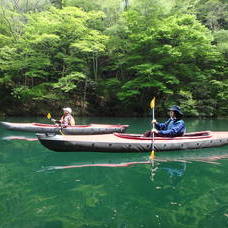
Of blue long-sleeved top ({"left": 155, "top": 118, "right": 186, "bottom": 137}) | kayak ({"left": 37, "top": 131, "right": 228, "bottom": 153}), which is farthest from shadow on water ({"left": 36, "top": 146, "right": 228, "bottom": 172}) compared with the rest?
blue long-sleeved top ({"left": 155, "top": 118, "right": 186, "bottom": 137})

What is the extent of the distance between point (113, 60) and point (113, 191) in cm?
2022

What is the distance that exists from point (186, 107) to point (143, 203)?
57.8ft

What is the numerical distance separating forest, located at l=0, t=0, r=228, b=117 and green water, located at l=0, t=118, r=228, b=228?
13347 millimetres

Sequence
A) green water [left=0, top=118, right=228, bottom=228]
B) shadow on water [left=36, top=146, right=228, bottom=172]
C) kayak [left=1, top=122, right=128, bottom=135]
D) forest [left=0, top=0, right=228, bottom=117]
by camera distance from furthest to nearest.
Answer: forest [left=0, top=0, right=228, bottom=117] < kayak [left=1, top=122, right=128, bottom=135] < shadow on water [left=36, top=146, right=228, bottom=172] < green water [left=0, top=118, right=228, bottom=228]

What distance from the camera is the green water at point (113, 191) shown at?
11.2 feet

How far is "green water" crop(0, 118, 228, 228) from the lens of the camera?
3.42m

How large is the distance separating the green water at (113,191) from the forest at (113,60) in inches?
525

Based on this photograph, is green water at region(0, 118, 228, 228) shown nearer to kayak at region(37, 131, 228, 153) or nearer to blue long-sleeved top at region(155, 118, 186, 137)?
kayak at region(37, 131, 228, 153)

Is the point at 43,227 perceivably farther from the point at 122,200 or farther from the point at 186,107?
the point at 186,107

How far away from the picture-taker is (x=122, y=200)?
409 centimetres

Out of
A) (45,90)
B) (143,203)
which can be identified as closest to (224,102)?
(45,90)

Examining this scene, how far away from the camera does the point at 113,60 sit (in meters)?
23.7

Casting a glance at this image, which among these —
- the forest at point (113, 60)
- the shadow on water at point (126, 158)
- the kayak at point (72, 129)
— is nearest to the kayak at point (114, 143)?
the shadow on water at point (126, 158)

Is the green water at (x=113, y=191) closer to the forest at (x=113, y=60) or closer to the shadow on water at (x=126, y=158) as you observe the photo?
the shadow on water at (x=126, y=158)
